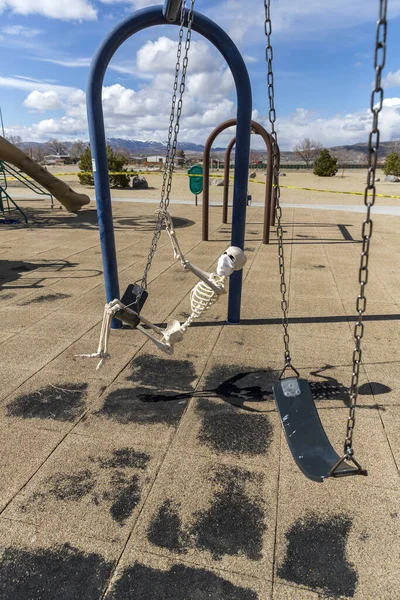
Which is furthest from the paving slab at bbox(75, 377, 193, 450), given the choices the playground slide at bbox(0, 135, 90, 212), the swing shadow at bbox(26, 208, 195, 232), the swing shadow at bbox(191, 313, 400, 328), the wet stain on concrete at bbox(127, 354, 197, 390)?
the swing shadow at bbox(26, 208, 195, 232)

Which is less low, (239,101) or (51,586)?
(239,101)

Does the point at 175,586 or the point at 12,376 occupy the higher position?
the point at 12,376

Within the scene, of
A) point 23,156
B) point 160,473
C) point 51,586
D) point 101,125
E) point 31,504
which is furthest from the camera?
point 23,156

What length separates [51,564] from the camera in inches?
92.8

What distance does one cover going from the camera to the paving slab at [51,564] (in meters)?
2.22

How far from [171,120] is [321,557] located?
3.88 m

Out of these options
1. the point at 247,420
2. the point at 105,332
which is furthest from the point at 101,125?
the point at 247,420

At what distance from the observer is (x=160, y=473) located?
119 inches

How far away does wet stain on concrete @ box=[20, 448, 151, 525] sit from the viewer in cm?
276

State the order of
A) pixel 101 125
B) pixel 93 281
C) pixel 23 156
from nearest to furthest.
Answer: pixel 101 125 < pixel 93 281 < pixel 23 156

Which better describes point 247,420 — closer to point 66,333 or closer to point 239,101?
point 66,333

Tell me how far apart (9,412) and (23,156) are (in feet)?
29.5

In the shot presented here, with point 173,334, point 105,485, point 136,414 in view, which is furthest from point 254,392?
point 105,485

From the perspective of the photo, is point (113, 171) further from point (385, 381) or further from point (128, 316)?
point (385, 381)
